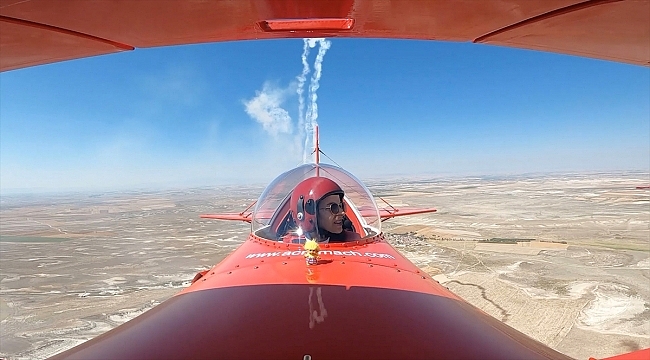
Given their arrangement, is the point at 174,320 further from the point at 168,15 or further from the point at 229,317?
the point at 168,15

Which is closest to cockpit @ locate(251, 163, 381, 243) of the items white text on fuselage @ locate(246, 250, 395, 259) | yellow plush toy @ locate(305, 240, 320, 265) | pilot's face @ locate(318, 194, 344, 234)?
pilot's face @ locate(318, 194, 344, 234)

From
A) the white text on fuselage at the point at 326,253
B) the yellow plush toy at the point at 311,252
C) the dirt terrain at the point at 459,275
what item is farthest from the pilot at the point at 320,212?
the dirt terrain at the point at 459,275

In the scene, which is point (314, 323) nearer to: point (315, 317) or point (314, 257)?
point (315, 317)

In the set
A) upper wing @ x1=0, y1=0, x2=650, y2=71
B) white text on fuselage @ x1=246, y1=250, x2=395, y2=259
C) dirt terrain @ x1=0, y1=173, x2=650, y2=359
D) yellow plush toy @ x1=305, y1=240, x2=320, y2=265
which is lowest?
dirt terrain @ x1=0, y1=173, x2=650, y2=359

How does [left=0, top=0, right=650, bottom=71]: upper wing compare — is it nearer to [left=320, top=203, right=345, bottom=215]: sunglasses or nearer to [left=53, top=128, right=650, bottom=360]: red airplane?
[left=53, top=128, right=650, bottom=360]: red airplane

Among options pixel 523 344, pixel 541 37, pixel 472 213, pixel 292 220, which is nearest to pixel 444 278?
pixel 292 220

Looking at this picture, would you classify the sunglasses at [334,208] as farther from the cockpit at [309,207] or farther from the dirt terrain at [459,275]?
the dirt terrain at [459,275]
